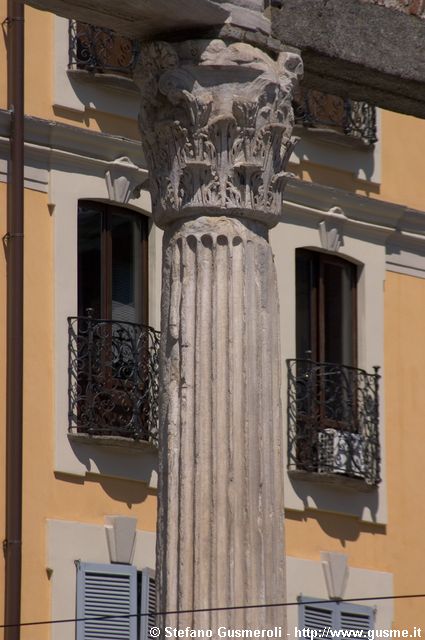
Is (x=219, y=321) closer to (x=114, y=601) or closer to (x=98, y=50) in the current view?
(x=114, y=601)

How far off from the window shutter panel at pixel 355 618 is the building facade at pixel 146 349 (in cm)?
2

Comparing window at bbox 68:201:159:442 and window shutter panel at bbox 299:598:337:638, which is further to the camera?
window shutter panel at bbox 299:598:337:638

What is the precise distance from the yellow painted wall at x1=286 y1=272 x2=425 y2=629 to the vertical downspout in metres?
3.77

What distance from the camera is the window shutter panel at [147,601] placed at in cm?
2362

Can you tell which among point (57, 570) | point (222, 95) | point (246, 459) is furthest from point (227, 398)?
point (57, 570)

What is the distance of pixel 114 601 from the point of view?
23594 mm

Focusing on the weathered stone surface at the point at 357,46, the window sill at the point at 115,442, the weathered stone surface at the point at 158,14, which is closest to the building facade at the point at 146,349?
the window sill at the point at 115,442

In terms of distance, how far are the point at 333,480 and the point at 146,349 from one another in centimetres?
253

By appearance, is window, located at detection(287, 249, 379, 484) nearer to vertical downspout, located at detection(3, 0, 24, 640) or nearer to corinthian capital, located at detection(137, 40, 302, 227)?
vertical downspout, located at detection(3, 0, 24, 640)

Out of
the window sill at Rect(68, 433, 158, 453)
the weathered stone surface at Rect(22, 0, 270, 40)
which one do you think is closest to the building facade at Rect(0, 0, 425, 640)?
the window sill at Rect(68, 433, 158, 453)

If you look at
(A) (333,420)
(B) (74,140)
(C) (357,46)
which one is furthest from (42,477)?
(C) (357,46)

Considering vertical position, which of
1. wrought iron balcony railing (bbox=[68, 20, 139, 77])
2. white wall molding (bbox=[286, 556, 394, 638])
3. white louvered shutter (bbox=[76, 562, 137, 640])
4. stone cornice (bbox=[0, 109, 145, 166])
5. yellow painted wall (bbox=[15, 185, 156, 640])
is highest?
wrought iron balcony railing (bbox=[68, 20, 139, 77])

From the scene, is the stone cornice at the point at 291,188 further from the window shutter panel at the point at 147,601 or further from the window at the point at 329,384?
the window shutter panel at the point at 147,601

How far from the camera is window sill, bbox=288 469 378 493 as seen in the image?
25281 mm
